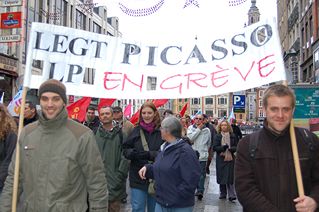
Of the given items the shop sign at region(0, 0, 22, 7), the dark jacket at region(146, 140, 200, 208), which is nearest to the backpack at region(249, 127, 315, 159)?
the dark jacket at region(146, 140, 200, 208)

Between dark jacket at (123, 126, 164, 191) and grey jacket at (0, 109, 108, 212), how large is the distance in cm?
178

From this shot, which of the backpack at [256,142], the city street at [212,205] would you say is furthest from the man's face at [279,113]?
the city street at [212,205]

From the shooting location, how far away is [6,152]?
4.53 m

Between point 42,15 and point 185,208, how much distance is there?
106 ft

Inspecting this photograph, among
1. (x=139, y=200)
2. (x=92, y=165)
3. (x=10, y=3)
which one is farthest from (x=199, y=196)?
(x=10, y=3)

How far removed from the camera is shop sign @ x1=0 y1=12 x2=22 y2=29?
2192 centimetres

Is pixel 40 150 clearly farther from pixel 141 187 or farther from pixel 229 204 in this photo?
pixel 229 204

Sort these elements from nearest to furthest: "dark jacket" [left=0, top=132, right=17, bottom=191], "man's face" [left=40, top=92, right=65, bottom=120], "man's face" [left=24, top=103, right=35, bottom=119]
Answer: "man's face" [left=40, top=92, right=65, bottom=120]
"dark jacket" [left=0, top=132, right=17, bottom=191]
"man's face" [left=24, top=103, right=35, bottom=119]

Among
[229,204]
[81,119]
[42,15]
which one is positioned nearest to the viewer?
[229,204]

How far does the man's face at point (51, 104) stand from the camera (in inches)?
133

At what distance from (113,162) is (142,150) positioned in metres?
0.39

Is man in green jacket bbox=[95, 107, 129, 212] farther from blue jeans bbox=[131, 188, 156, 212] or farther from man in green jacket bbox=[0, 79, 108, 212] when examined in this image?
man in green jacket bbox=[0, 79, 108, 212]

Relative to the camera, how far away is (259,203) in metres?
3.02

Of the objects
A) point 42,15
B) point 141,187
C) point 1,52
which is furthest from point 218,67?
point 42,15
